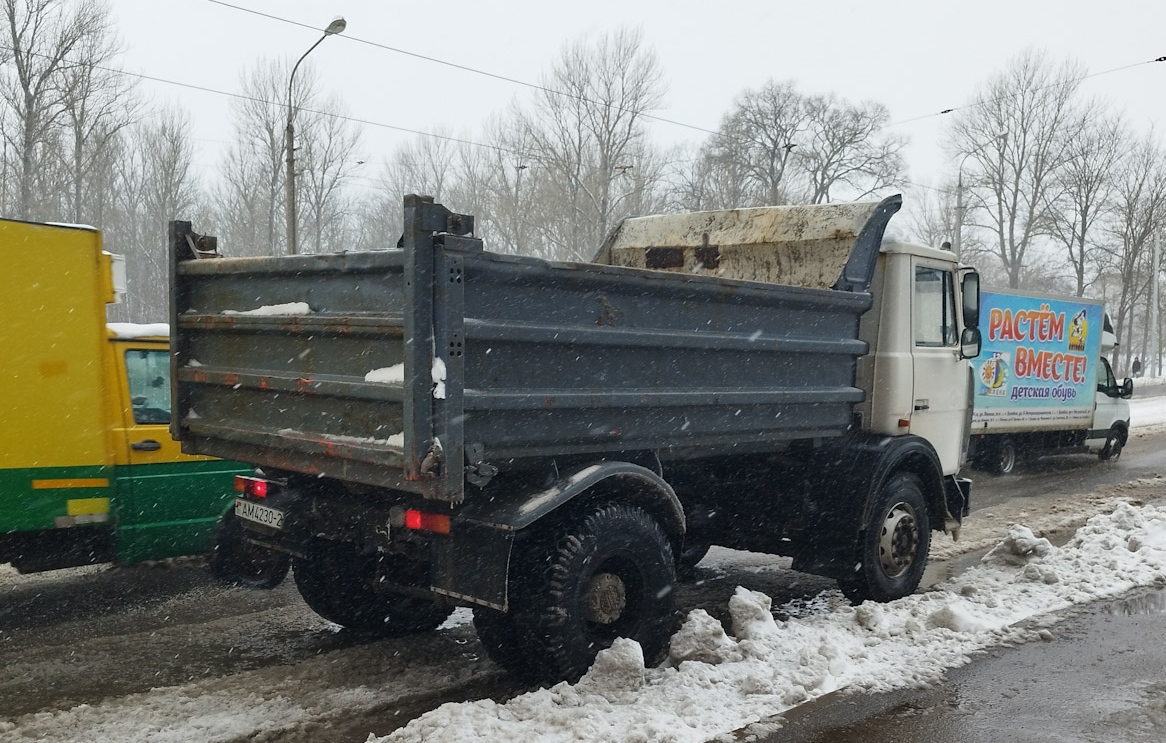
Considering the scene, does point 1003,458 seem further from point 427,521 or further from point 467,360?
point 467,360

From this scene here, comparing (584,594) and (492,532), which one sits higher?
(492,532)

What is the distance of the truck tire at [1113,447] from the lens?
572 inches

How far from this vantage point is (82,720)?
13.5 feet

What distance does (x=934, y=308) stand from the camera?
6496 millimetres

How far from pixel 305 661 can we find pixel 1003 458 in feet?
35.3

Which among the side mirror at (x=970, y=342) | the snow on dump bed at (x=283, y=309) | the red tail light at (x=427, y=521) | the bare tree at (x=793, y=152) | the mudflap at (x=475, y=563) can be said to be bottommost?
the mudflap at (x=475, y=563)

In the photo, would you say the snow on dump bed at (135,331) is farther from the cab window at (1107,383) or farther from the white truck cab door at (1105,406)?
the cab window at (1107,383)

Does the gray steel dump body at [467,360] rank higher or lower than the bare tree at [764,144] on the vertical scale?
lower

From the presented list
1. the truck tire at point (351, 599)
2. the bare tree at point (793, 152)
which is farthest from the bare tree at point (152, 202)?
the truck tire at point (351, 599)

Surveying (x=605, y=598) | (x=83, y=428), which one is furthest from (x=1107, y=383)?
(x=83, y=428)

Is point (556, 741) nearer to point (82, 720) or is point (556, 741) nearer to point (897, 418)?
point (82, 720)

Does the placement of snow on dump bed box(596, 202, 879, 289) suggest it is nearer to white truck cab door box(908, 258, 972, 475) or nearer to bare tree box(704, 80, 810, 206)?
white truck cab door box(908, 258, 972, 475)

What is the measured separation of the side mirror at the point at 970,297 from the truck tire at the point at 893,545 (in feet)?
3.91

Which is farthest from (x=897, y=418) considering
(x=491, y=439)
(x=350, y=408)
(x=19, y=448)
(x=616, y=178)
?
(x=616, y=178)
